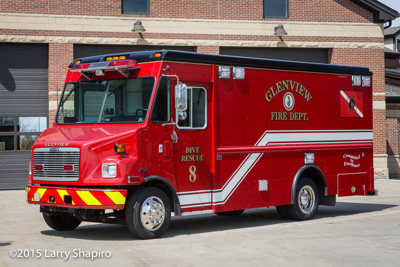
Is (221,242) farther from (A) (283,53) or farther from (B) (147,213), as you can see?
(A) (283,53)

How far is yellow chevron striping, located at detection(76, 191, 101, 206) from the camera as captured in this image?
9.68m

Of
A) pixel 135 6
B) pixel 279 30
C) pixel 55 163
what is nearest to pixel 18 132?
pixel 135 6

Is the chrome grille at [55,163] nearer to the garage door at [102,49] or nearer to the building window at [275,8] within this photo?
the garage door at [102,49]

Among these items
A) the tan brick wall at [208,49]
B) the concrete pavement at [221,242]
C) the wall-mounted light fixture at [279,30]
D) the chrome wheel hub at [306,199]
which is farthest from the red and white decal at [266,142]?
the wall-mounted light fixture at [279,30]

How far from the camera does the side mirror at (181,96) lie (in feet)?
33.2

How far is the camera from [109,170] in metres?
9.73

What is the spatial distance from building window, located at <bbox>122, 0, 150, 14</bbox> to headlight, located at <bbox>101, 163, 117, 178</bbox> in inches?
523

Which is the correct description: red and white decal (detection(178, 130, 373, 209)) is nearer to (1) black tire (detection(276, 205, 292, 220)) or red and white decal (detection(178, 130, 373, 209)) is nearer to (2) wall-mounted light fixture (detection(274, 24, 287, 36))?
(1) black tire (detection(276, 205, 292, 220))

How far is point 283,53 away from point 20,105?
9.26 m

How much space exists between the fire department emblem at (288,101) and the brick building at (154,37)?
1051 cm

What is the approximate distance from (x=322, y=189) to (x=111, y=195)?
5.08 meters

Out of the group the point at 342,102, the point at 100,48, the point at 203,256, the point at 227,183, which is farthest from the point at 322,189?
the point at 100,48

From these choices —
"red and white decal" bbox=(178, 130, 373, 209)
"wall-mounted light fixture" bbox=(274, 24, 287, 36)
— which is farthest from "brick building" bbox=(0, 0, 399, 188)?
"red and white decal" bbox=(178, 130, 373, 209)

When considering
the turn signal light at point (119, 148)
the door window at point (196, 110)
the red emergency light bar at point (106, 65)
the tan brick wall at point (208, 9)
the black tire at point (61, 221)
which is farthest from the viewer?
Answer: the tan brick wall at point (208, 9)
